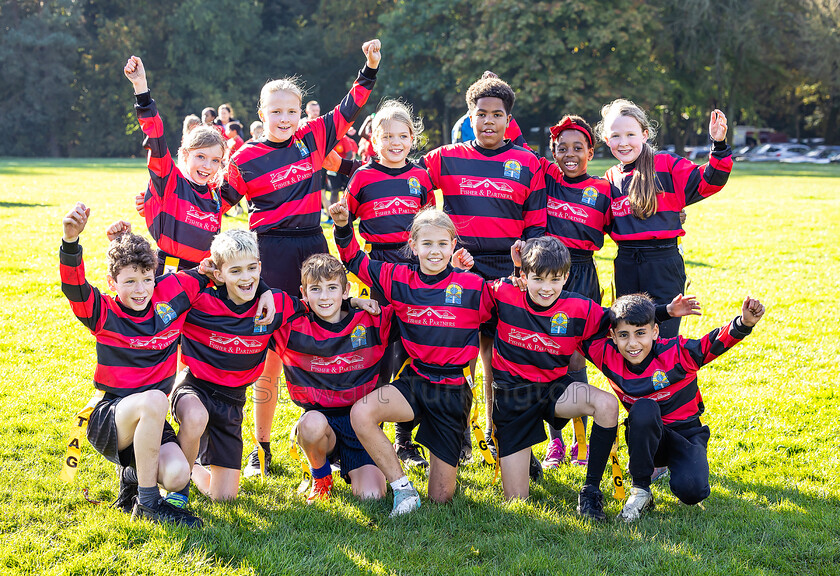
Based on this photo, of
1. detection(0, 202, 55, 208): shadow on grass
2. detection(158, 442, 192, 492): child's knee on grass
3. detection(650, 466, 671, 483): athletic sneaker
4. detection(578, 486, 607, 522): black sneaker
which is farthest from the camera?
detection(0, 202, 55, 208): shadow on grass

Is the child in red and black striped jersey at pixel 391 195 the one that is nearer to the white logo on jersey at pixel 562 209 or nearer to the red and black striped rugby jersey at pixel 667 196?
the white logo on jersey at pixel 562 209

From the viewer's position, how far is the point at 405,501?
3.80 meters

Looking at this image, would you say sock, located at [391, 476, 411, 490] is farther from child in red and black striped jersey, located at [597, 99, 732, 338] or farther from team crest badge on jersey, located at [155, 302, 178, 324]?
child in red and black striped jersey, located at [597, 99, 732, 338]

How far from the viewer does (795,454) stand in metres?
4.49

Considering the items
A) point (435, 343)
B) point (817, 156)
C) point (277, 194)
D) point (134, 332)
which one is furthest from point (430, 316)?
point (817, 156)

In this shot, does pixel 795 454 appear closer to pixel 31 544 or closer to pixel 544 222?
pixel 544 222

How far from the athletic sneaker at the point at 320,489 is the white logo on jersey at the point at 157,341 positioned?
106 centimetres

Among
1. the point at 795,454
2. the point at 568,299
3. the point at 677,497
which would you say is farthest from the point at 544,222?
the point at 795,454

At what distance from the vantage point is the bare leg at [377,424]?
3938 mm

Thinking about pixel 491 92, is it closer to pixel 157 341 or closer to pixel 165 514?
pixel 157 341

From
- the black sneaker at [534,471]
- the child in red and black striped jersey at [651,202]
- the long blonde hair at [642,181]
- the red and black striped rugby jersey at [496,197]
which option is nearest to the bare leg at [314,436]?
the black sneaker at [534,471]

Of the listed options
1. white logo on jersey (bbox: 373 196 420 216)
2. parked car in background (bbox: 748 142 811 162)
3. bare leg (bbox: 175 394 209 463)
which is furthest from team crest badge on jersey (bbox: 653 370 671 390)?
parked car in background (bbox: 748 142 811 162)

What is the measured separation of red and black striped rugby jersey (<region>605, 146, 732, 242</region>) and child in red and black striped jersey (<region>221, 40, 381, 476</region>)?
69.1 inches

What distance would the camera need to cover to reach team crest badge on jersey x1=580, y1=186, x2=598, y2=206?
14.5ft
